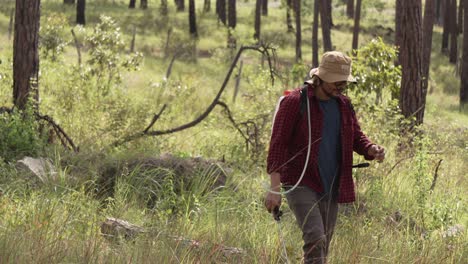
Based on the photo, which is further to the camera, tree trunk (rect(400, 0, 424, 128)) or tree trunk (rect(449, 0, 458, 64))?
tree trunk (rect(449, 0, 458, 64))

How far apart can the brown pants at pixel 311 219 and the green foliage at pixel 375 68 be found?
27.9ft

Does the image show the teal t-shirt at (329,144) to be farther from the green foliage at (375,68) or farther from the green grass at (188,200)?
the green foliage at (375,68)

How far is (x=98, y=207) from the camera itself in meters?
7.84

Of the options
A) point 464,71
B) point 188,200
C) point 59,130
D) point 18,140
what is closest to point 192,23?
point 464,71

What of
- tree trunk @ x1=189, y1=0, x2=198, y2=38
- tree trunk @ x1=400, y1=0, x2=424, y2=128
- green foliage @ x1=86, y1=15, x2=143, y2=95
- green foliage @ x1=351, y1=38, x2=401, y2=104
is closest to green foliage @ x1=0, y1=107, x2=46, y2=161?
green foliage @ x1=351, y1=38, x2=401, y2=104

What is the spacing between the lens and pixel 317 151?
6180mm

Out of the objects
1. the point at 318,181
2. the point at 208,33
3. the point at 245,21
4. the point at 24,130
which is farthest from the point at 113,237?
the point at 245,21

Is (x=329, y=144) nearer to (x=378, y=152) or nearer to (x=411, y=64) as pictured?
(x=378, y=152)

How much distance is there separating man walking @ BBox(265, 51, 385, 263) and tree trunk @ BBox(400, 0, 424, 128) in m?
9.78

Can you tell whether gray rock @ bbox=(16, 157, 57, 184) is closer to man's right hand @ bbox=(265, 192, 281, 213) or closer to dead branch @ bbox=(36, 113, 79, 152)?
dead branch @ bbox=(36, 113, 79, 152)

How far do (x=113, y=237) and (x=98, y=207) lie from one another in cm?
84

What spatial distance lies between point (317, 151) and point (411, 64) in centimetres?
1021

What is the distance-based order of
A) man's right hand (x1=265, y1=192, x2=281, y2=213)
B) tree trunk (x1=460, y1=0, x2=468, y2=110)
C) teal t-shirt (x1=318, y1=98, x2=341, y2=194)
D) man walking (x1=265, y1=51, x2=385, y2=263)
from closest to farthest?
man's right hand (x1=265, y1=192, x2=281, y2=213) → man walking (x1=265, y1=51, x2=385, y2=263) → teal t-shirt (x1=318, y1=98, x2=341, y2=194) → tree trunk (x1=460, y1=0, x2=468, y2=110)

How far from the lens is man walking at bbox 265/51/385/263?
609cm
